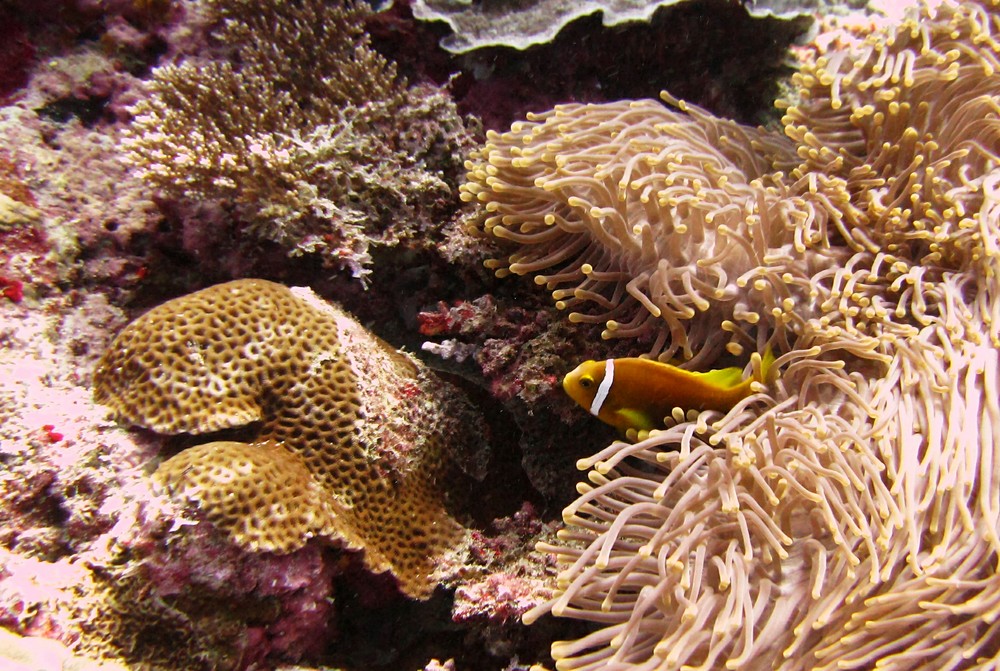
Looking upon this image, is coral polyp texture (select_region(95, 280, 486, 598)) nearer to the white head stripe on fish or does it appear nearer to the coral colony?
the coral colony

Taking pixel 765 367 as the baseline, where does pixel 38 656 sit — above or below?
below

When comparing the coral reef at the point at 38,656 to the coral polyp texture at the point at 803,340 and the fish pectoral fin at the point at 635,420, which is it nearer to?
the coral polyp texture at the point at 803,340

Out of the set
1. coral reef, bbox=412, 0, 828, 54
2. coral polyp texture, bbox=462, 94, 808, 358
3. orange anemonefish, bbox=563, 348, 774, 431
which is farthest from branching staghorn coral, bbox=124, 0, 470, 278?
orange anemonefish, bbox=563, 348, 774, 431

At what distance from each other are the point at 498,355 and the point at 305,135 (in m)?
1.47

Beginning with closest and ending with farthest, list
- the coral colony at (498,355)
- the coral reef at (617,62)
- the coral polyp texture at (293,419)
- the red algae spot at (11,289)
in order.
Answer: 1. the coral colony at (498,355)
2. the coral polyp texture at (293,419)
3. the red algae spot at (11,289)
4. the coral reef at (617,62)

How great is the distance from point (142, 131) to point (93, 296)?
2.69ft

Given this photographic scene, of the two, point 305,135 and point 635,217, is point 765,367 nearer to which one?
point 635,217

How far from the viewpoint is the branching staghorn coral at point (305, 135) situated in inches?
103

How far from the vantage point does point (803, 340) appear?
6.48 ft

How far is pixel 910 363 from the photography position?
176 cm

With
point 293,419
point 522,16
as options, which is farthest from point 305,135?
A: point 293,419

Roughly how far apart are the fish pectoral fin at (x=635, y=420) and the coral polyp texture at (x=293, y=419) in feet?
2.80

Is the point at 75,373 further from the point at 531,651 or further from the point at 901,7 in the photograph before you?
the point at 901,7

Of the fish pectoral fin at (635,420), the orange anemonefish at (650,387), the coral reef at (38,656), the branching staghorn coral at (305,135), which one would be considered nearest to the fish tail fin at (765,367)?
the orange anemonefish at (650,387)
